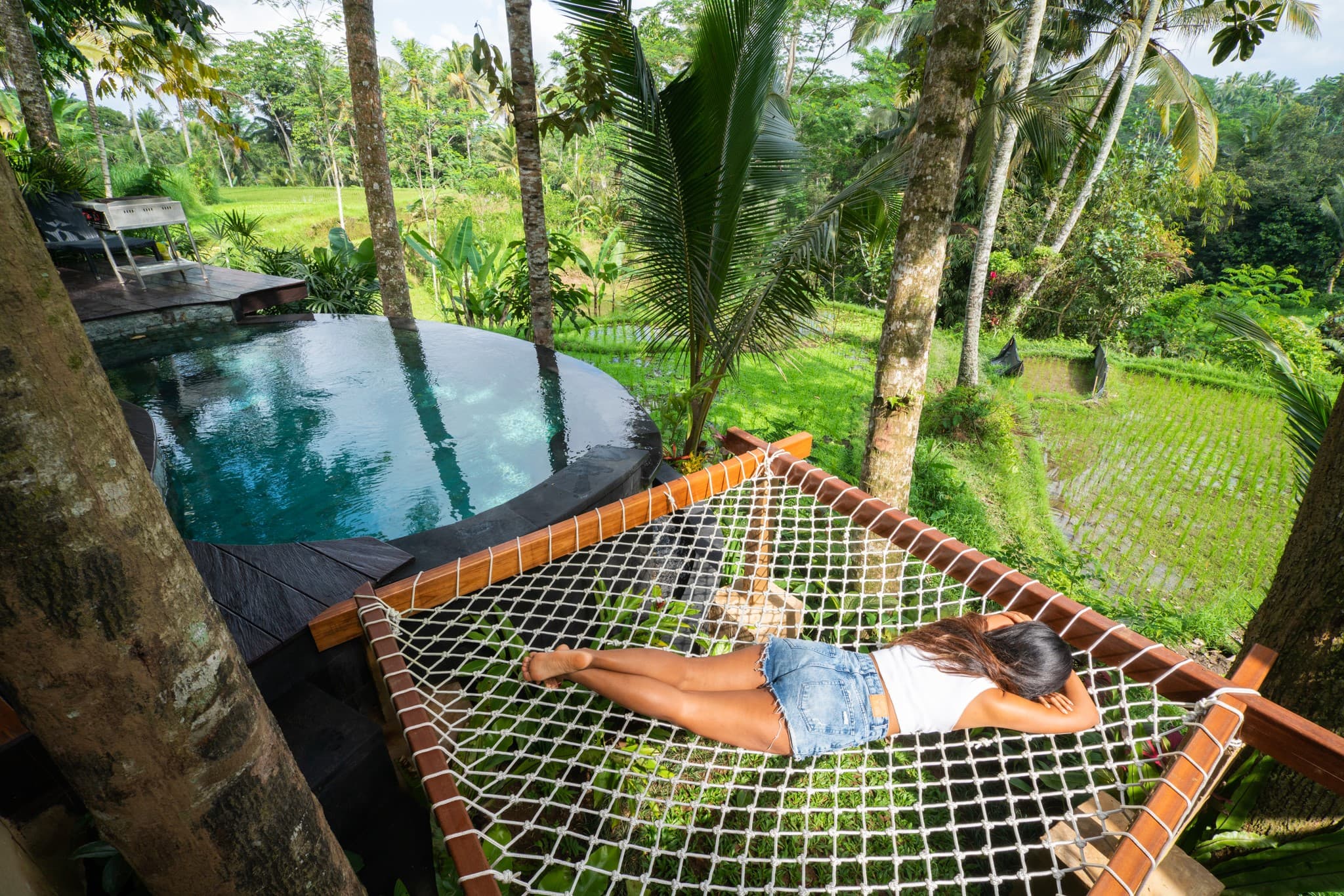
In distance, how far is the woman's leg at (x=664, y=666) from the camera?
1.78 m

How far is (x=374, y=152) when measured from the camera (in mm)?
5094

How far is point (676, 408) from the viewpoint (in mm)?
3900

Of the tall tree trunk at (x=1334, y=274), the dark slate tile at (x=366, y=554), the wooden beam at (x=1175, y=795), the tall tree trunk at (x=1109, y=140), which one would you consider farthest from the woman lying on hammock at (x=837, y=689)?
the tall tree trunk at (x=1334, y=274)

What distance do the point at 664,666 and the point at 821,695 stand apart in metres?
0.47

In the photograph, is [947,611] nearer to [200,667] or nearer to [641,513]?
[641,513]

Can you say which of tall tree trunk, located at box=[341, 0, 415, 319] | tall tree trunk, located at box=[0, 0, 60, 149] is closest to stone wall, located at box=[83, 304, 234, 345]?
tall tree trunk, located at box=[341, 0, 415, 319]

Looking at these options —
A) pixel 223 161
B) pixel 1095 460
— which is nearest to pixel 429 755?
pixel 1095 460

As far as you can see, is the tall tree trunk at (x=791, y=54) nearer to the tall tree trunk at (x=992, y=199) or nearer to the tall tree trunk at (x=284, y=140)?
the tall tree trunk at (x=992, y=199)

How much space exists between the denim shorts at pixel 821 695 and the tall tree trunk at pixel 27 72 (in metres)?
9.03

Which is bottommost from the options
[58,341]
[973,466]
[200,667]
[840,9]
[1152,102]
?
[973,466]

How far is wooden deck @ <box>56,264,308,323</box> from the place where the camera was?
5.18 m

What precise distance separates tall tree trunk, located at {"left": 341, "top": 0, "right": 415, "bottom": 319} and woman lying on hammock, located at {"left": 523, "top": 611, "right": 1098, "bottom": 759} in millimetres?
4549

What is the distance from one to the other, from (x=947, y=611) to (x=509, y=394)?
3.02 metres

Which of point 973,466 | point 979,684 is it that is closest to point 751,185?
point 979,684
